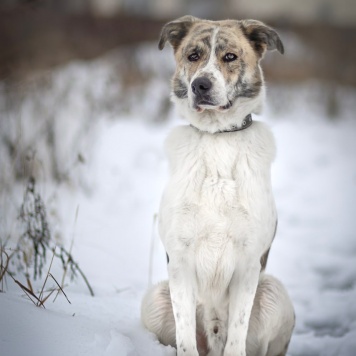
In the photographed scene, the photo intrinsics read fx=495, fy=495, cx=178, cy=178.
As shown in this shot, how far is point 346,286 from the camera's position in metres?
4.34

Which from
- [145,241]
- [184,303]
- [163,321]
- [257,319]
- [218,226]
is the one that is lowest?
[145,241]

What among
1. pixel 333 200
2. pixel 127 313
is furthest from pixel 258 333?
pixel 333 200

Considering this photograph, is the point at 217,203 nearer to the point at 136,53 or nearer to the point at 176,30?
the point at 176,30

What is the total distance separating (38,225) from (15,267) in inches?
14.0

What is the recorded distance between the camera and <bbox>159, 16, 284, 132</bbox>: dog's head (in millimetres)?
2795

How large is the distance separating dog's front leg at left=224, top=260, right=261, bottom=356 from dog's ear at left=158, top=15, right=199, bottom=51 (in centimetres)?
151

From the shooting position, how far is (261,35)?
9.86 ft

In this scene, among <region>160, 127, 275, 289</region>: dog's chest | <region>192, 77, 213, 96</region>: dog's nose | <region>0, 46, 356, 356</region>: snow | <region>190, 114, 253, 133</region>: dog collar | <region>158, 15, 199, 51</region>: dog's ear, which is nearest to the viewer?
<region>0, 46, 356, 356</region>: snow

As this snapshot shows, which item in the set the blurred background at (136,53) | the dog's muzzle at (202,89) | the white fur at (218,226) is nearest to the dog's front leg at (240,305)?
the white fur at (218,226)

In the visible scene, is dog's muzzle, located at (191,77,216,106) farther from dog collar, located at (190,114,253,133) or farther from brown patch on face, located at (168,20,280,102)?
dog collar, located at (190,114,253,133)

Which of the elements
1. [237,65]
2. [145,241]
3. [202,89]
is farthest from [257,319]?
[145,241]

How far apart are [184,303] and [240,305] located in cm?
31

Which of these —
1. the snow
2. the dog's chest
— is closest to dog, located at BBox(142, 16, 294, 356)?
the dog's chest

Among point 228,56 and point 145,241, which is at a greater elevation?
point 228,56
